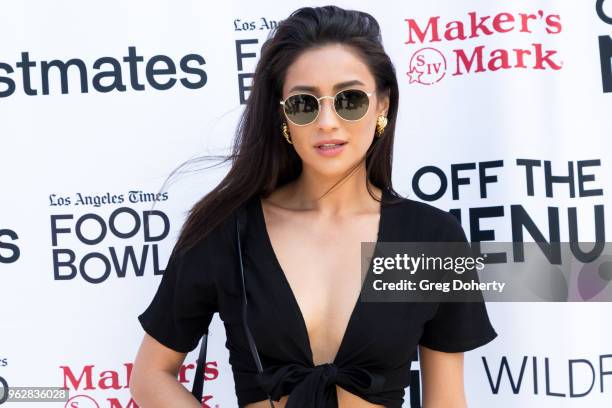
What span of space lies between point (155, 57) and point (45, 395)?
1.19 m

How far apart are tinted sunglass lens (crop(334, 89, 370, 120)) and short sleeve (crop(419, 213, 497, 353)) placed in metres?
0.38

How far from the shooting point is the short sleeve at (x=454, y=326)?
2.18 metres

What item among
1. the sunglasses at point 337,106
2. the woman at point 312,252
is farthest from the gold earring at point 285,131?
A: the sunglasses at point 337,106

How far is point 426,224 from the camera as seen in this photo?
220 centimetres

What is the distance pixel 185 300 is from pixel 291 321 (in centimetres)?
30

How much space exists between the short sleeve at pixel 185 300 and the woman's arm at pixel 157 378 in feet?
0.12

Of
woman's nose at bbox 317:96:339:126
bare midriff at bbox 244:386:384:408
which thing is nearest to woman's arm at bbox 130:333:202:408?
bare midriff at bbox 244:386:384:408

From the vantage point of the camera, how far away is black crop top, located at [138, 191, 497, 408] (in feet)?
6.66

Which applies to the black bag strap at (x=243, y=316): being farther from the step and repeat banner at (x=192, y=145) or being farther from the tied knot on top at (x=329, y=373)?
the step and repeat banner at (x=192, y=145)

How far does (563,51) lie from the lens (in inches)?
111

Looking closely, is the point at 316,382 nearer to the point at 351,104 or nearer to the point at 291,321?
the point at 291,321

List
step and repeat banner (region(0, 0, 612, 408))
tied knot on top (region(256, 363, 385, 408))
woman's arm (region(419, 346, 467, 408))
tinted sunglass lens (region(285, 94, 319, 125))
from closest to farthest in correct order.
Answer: tied knot on top (region(256, 363, 385, 408)) → tinted sunglass lens (region(285, 94, 319, 125)) → woman's arm (region(419, 346, 467, 408)) → step and repeat banner (region(0, 0, 612, 408))

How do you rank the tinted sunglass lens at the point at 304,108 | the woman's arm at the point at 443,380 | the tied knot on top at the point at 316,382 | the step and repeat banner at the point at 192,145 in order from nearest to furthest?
the tied knot on top at the point at 316,382 < the tinted sunglass lens at the point at 304,108 < the woman's arm at the point at 443,380 < the step and repeat banner at the point at 192,145

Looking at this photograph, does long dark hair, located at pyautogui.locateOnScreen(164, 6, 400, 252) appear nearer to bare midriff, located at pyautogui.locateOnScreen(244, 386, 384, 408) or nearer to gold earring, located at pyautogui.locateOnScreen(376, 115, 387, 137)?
gold earring, located at pyautogui.locateOnScreen(376, 115, 387, 137)
